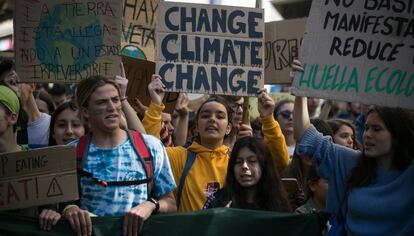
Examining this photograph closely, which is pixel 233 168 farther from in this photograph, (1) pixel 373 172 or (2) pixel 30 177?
(2) pixel 30 177

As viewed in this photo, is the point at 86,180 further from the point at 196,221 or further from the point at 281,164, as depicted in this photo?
the point at 281,164

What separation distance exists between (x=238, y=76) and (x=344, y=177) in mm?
1451

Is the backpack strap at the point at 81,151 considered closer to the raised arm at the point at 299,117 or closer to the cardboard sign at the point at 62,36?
the raised arm at the point at 299,117

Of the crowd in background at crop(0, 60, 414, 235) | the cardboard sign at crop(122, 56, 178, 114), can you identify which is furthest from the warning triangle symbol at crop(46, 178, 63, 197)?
the cardboard sign at crop(122, 56, 178, 114)

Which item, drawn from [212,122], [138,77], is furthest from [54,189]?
[138,77]

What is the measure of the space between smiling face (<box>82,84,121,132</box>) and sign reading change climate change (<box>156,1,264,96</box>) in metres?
0.97

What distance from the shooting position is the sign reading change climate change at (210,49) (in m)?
6.08

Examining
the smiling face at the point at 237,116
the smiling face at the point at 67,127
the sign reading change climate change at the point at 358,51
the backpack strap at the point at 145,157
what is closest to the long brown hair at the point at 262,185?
the backpack strap at the point at 145,157

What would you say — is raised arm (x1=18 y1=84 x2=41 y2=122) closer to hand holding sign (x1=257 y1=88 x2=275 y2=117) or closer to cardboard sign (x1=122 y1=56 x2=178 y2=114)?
cardboard sign (x1=122 y1=56 x2=178 y2=114)

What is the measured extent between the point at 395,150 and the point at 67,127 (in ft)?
8.64

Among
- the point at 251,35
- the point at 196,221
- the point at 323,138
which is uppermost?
the point at 251,35

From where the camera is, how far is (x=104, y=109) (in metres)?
5.04

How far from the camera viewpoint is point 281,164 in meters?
6.09

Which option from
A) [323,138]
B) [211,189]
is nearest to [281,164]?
[211,189]
